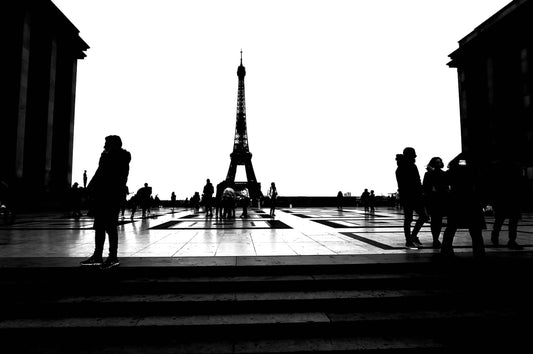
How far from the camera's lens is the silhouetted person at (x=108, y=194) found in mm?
4305

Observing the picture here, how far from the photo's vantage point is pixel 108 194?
4359mm

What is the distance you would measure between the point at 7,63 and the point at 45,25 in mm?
7432

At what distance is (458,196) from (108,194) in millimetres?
4791

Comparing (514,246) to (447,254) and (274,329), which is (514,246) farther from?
(274,329)

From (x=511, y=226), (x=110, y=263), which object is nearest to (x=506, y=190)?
(x=511, y=226)

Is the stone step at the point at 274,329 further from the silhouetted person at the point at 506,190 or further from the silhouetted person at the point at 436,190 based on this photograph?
the silhouetted person at the point at 506,190

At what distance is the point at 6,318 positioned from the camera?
3.34 metres

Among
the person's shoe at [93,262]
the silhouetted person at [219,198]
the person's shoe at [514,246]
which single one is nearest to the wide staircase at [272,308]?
the person's shoe at [93,262]

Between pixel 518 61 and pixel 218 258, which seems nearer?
pixel 218 258

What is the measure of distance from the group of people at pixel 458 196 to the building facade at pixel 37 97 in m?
20.1

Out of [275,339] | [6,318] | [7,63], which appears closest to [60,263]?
[6,318]

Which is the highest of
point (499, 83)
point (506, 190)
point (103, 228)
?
point (499, 83)

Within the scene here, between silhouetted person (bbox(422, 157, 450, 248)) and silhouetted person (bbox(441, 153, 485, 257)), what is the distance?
0.62 feet

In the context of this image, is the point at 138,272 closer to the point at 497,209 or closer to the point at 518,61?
the point at 497,209
